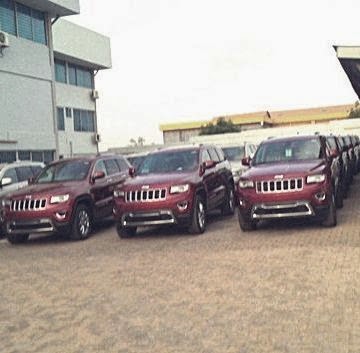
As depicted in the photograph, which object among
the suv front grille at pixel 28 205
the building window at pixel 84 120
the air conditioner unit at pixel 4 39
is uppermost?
the air conditioner unit at pixel 4 39

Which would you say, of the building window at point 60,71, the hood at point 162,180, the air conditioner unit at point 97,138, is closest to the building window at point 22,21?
the building window at point 60,71

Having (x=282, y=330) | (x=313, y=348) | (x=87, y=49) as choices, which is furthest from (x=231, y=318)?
(x=87, y=49)

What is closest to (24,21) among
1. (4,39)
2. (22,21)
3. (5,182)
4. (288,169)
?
(22,21)

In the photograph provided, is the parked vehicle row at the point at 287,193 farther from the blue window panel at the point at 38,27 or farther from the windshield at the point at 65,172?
the blue window panel at the point at 38,27

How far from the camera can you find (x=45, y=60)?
102ft

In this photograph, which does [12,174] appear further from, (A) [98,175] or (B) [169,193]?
(B) [169,193]

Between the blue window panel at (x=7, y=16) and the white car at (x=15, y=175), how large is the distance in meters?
13.9

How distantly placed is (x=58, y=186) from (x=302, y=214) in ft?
16.2

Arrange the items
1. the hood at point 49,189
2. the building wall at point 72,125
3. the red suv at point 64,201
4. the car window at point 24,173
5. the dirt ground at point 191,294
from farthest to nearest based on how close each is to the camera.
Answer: the building wall at point 72,125 < the car window at point 24,173 < the hood at point 49,189 < the red suv at point 64,201 < the dirt ground at point 191,294

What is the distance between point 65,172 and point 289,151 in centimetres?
486

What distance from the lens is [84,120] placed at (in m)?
43.1

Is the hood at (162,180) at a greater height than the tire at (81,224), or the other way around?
the hood at (162,180)

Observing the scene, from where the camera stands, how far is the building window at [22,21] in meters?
27.9

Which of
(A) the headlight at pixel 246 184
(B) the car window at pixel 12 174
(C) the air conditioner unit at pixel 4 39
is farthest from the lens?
(C) the air conditioner unit at pixel 4 39
